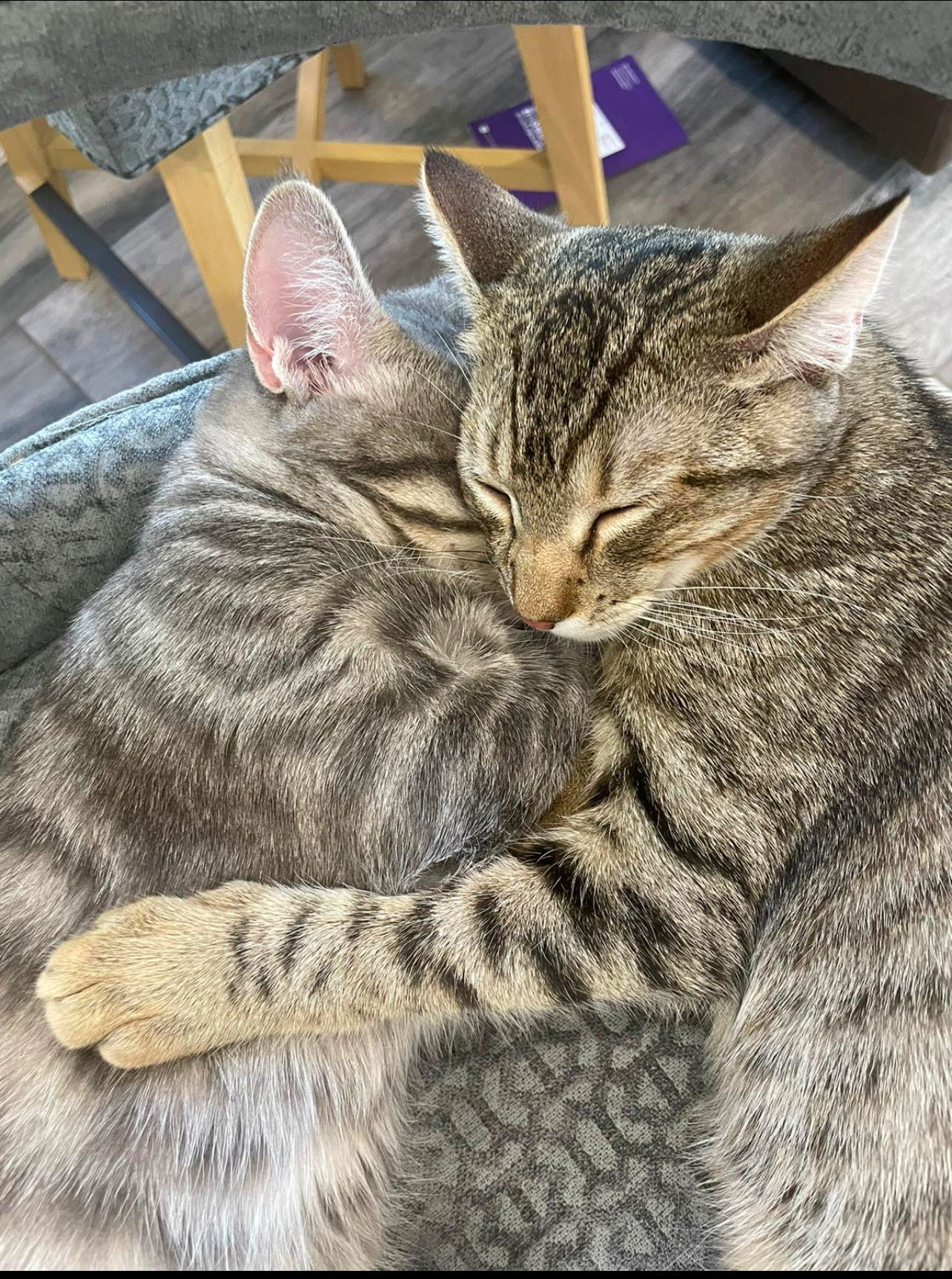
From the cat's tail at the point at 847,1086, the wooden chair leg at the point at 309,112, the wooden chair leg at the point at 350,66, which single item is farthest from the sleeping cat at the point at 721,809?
the wooden chair leg at the point at 350,66

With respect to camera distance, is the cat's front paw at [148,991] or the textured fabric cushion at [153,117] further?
the textured fabric cushion at [153,117]

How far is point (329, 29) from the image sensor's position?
33.9 inches

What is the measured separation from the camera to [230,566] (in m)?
1.33

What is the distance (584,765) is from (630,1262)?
0.58m

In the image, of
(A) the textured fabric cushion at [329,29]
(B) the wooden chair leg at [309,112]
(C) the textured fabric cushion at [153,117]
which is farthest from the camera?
(B) the wooden chair leg at [309,112]

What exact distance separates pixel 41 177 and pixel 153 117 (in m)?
0.92

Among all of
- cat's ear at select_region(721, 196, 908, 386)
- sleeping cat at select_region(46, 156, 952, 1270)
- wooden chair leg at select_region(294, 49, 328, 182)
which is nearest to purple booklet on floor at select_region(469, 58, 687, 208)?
wooden chair leg at select_region(294, 49, 328, 182)

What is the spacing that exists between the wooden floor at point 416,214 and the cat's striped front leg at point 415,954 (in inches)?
65.5

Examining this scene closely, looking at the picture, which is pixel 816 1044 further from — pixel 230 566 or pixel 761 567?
pixel 230 566

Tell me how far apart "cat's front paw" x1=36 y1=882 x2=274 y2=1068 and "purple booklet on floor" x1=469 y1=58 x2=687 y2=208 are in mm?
2014

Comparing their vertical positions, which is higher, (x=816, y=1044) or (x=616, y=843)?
(x=616, y=843)

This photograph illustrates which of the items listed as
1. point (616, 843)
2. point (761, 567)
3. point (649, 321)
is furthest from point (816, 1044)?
point (649, 321)

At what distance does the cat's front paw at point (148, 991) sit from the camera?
1145mm

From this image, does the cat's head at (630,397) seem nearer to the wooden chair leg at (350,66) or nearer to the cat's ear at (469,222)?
the cat's ear at (469,222)
